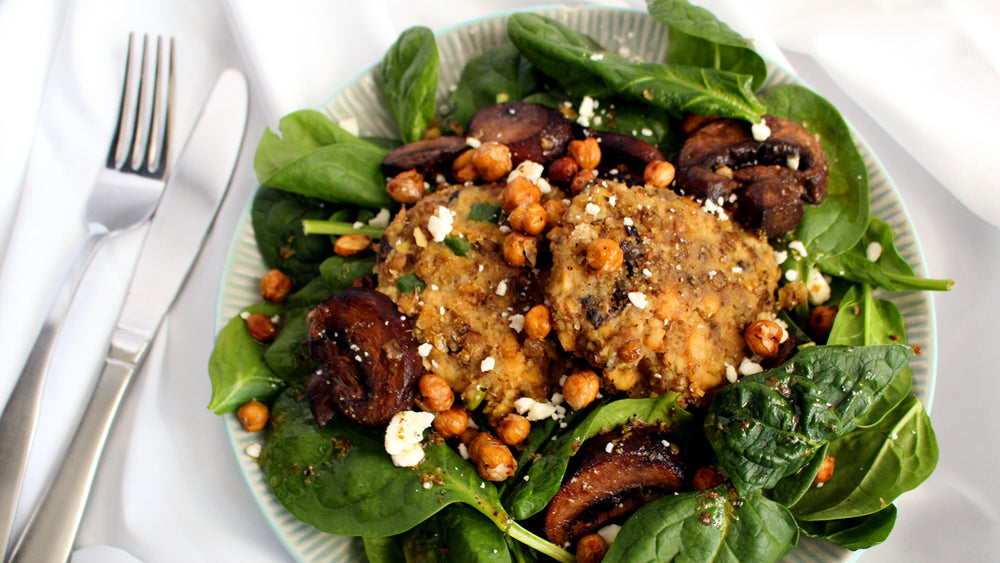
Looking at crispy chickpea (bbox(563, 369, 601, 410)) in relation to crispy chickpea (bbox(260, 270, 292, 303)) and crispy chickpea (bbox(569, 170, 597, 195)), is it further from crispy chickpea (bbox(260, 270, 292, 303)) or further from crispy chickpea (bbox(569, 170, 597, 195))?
crispy chickpea (bbox(260, 270, 292, 303))

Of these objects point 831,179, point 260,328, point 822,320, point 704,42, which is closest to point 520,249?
point 260,328

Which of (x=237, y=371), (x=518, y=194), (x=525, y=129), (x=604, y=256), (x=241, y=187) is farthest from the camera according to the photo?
(x=241, y=187)

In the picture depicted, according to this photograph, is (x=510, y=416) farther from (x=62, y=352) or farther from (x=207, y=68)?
(x=207, y=68)

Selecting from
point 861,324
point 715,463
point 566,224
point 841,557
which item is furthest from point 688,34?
point 841,557

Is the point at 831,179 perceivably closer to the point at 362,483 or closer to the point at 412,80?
the point at 412,80

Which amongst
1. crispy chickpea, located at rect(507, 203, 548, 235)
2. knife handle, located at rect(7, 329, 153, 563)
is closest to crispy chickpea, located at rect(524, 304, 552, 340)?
crispy chickpea, located at rect(507, 203, 548, 235)

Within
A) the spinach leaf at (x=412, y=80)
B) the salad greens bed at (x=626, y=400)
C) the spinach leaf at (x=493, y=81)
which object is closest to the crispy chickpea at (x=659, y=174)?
the salad greens bed at (x=626, y=400)

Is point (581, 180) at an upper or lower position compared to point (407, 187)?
upper

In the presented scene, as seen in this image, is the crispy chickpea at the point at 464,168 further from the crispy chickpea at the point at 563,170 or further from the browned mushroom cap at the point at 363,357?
the browned mushroom cap at the point at 363,357
